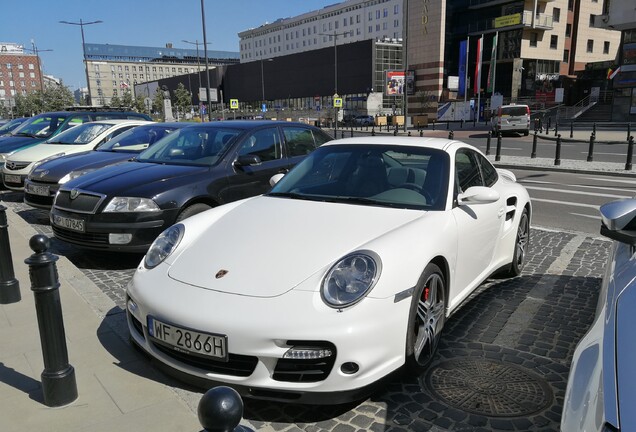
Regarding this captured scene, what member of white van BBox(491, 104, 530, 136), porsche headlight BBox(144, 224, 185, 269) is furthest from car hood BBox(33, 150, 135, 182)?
white van BBox(491, 104, 530, 136)

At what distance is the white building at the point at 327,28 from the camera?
10561cm

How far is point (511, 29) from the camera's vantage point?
57906 millimetres

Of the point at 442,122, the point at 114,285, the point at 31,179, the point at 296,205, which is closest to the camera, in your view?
the point at 296,205

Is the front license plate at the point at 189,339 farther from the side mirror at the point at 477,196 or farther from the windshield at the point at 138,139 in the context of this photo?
the windshield at the point at 138,139

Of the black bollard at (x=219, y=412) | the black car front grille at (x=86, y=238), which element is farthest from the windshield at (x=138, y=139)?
the black bollard at (x=219, y=412)

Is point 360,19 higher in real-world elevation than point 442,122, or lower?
higher

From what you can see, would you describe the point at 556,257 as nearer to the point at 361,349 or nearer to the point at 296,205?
the point at 296,205

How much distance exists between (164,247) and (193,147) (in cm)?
315

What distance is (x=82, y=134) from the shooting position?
1027 cm

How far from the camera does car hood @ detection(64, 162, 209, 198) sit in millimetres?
5309

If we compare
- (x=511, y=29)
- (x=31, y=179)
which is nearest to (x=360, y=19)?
(x=511, y=29)

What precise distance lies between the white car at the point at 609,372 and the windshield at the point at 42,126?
12.9 meters

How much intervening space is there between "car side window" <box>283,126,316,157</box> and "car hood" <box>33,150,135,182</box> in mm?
2587

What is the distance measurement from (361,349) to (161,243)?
1.69 m
